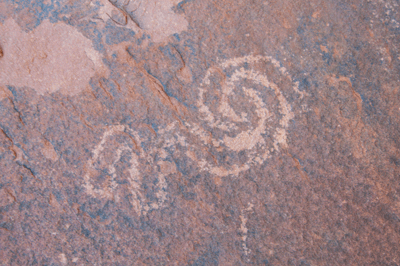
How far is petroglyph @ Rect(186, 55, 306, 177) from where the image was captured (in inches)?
38.7

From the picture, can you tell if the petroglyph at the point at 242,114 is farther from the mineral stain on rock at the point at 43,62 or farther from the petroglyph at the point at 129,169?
the mineral stain on rock at the point at 43,62

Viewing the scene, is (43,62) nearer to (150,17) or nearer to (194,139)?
(150,17)

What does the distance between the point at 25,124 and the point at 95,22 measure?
0.43m

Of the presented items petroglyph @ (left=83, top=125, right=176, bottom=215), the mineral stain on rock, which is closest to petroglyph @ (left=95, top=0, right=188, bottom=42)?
the mineral stain on rock

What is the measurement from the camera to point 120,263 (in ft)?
3.30

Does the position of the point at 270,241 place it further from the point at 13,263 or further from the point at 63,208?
the point at 13,263

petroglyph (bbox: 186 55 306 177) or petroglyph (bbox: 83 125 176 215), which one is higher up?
petroglyph (bbox: 186 55 306 177)

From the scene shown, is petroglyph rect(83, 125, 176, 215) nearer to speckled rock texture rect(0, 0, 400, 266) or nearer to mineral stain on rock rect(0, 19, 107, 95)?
speckled rock texture rect(0, 0, 400, 266)

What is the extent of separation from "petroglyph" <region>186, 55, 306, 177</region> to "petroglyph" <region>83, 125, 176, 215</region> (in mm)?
142

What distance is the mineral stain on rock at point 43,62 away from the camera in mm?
979

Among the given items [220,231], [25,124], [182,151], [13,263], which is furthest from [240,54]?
[13,263]

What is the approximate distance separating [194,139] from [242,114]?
0.61 ft

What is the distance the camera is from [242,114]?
99cm

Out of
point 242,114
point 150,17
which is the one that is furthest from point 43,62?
point 242,114
